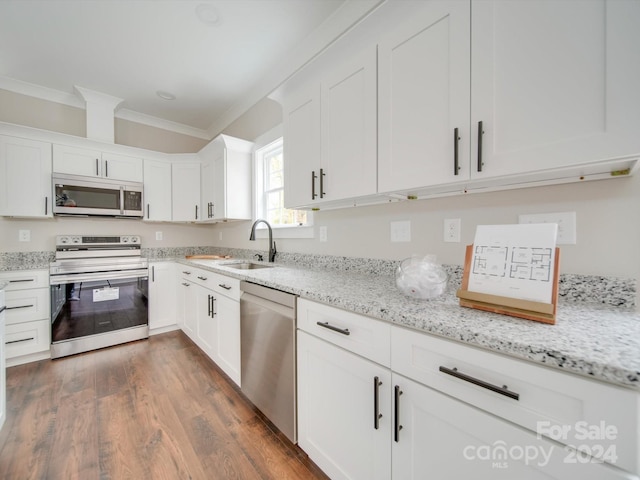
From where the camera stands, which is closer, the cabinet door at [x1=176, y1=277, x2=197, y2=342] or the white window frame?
the white window frame

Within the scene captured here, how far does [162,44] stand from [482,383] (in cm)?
307

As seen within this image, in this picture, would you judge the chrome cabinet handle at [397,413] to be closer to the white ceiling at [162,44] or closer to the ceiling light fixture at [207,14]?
the white ceiling at [162,44]

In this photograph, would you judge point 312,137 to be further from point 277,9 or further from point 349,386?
point 349,386

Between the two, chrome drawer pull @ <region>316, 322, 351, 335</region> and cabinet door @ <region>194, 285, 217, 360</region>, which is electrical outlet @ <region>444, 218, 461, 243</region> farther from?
cabinet door @ <region>194, 285, 217, 360</region>

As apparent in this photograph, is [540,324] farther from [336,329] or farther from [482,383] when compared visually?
[336,329]

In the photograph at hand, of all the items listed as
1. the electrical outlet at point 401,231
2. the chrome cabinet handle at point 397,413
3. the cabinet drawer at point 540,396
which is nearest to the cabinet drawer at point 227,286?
the electrical outlet at point 401,231

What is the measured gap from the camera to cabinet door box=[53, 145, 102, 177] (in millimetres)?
2576

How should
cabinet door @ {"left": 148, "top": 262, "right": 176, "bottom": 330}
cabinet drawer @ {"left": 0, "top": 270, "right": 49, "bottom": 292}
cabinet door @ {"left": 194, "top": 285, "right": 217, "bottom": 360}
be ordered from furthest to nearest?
cabinet door @ {"left": 148, "top": 262, "right": 176, "bottom": 330} → cabinet drawer @ {"left": 0, "top": 270, "right": 49, "bottom": 292} → cabinet door @ {"left": 194, "top": 285, "right": 217, "bottom": 360}

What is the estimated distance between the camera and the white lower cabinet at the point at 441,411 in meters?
0.54

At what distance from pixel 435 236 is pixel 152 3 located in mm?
2446

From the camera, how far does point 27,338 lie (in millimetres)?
2379

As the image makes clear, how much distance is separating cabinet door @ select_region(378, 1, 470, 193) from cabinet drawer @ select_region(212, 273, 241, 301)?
46.9 inches

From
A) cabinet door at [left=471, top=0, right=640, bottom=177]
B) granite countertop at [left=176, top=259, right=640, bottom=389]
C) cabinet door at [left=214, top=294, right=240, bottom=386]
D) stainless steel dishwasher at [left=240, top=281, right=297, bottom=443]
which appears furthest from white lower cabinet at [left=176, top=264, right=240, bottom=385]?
cabinet door at [left=471, top=0, right=640, bottom=177]

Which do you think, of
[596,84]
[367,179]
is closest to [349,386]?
[367,179]
